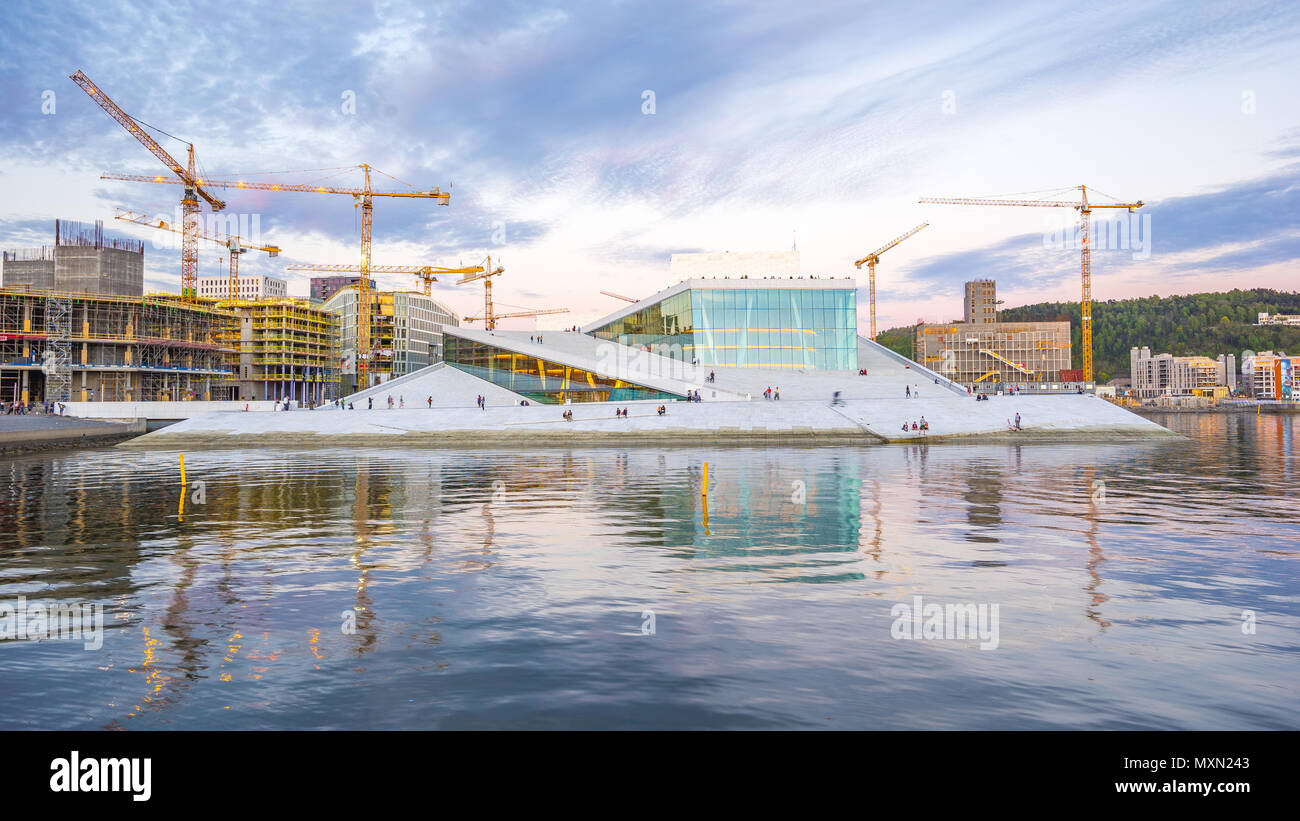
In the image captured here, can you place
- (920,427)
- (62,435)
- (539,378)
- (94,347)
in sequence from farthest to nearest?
(94,347) < (539,378) < (62,435) < (920,427)

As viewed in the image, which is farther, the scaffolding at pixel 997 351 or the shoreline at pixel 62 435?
the scaffolding at pixel 997 351

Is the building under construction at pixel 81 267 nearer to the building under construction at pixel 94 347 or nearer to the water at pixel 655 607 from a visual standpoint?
the building under construction at pixel 94 347

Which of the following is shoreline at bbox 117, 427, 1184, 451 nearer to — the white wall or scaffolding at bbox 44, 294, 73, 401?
the white wall

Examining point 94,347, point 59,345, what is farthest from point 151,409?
point 94,347

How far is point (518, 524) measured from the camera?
18.8 meters

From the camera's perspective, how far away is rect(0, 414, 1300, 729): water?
24.1ft

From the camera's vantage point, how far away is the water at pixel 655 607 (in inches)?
289

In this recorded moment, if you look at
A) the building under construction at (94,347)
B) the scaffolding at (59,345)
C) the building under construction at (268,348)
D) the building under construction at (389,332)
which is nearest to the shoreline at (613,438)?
the building under construction at (94,347)

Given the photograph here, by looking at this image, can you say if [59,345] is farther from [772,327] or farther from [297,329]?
[772,327]

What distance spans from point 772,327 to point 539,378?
25.2 metres

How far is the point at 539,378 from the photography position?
220 feet

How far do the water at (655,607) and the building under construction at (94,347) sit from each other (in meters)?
81.4
